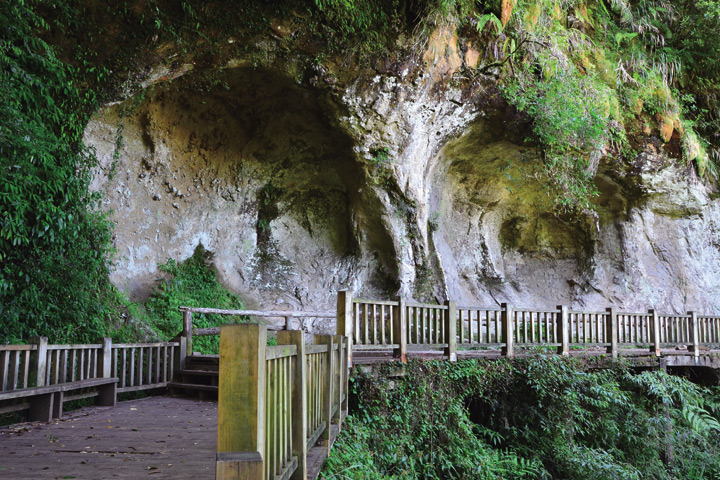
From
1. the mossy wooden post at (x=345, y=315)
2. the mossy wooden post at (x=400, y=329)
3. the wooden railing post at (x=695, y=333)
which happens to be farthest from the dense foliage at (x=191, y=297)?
the wooden railing post at (x=695, y=333)

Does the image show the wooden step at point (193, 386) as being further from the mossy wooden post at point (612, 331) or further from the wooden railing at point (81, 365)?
the mossy wooden post at point (612, 331)

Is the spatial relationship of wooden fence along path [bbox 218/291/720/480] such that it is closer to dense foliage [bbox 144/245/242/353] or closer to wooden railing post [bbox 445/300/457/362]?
wooden railing post [bbox 445/300/457/362]

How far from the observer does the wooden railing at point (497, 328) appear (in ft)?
27.3

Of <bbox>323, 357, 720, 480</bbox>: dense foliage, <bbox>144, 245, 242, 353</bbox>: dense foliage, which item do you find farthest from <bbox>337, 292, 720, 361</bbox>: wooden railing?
<bbox>144, 245, 242, 353</bbox>: dense foliage

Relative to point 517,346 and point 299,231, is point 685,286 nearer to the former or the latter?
point 517,346

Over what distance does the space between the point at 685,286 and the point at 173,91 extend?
18784mm

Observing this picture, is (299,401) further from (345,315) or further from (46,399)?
(46,399)

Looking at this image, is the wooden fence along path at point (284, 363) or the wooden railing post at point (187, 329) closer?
the wooden fence along path at point (284, 363)

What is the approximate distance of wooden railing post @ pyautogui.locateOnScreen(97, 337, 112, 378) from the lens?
25.9ft

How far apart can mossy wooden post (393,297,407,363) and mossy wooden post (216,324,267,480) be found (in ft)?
21.0

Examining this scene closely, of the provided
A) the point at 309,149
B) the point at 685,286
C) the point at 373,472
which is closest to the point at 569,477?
the point at 373,472

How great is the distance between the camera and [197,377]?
9578 millimetres

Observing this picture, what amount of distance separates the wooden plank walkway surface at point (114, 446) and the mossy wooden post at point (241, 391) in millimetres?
1868

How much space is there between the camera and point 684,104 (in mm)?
18891
